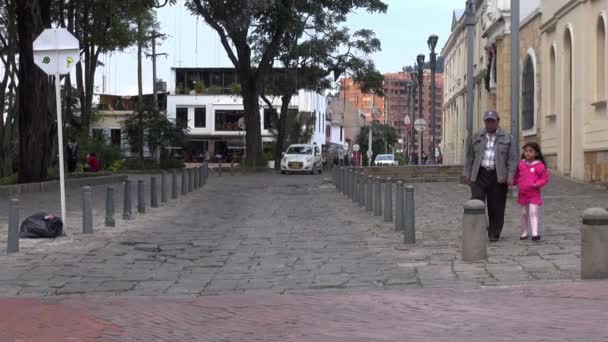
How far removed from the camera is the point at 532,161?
35.8ft

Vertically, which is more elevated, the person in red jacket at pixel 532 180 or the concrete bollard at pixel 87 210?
the person in red jacket at pixel 532 180

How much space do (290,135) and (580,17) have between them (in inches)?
1863

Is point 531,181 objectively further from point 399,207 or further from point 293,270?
point 293,270

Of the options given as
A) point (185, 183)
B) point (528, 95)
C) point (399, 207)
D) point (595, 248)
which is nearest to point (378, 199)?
point (399, 207)

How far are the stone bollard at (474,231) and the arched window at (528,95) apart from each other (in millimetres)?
21694

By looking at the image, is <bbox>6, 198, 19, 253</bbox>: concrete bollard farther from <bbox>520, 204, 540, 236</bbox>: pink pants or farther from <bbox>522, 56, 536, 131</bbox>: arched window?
<bbox>522, 56, 536, 131</bbox>: arched window

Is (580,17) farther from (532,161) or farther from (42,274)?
(42,274)

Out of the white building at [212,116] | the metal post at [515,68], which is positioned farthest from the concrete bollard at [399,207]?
the white building at [212,116]

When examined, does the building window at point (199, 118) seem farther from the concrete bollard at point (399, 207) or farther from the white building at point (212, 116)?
the concrete bollard at point (399, 207)

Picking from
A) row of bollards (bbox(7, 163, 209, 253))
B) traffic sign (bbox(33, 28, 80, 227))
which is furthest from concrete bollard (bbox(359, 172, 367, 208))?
traffic sign (bbox(33, 28, 80, 227))

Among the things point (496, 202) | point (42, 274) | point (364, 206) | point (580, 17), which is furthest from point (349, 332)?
point (580, 17)

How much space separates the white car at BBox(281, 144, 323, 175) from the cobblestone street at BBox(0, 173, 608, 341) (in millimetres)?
24721

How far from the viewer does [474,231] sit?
9.38 meters

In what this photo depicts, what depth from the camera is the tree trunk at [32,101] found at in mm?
22031
